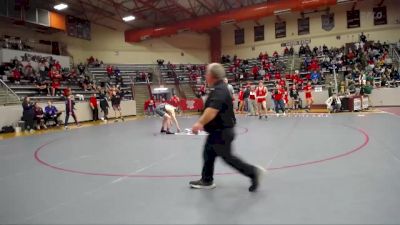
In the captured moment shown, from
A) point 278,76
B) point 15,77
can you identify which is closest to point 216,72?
point 15,77

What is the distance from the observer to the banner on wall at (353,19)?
2705cm

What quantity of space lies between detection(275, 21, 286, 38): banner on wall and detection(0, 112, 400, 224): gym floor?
76.4ft

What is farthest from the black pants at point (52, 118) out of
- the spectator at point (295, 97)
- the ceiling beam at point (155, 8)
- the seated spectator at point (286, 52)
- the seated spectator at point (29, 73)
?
the seated spectator at point (286, 52)

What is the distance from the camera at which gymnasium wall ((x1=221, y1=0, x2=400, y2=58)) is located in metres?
26.1

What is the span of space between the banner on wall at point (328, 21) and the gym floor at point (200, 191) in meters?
22.3

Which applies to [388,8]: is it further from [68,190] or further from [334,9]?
[68,190]

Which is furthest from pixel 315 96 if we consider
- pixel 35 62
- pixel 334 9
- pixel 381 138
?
pixel 35 62

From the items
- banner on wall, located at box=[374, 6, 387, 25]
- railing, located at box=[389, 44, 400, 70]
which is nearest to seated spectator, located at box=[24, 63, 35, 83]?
railing, located at box=[389, 44, 400, 70]

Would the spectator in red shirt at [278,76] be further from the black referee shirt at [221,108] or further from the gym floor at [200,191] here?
the black referee shirt at [221,108]

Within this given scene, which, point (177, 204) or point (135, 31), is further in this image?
point (135, 31)

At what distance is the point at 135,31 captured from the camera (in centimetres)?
2892

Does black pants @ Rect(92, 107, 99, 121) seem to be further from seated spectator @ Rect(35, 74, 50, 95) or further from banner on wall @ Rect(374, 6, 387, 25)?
banner on wall @ Rect(374, 6, 387, 25)

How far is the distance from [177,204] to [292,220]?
1343 mm

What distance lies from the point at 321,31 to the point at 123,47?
56.7 ft
